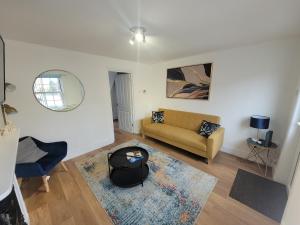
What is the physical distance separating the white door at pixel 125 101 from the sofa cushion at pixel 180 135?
838 millimetres

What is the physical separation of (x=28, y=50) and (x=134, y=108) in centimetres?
259

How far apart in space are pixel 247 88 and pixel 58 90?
383 centimetres

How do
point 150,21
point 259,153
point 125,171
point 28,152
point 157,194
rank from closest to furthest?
point 150,21 < point 157,194 < point 28,152 < point 125,171 < point 259,153

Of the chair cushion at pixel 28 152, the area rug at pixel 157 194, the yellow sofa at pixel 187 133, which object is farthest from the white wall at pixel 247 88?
the chair cushion at pixel 28 152

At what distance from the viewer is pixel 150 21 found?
5.10 ft

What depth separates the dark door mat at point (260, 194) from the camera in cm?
158

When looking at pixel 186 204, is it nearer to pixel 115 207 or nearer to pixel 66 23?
pixel 115 207

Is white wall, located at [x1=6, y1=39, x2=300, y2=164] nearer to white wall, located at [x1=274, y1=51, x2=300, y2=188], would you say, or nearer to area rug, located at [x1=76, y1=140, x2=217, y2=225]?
white wall, located at [x1=274, y1=51, x2=300, y2=188]

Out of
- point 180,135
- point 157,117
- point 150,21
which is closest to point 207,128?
point 180,135

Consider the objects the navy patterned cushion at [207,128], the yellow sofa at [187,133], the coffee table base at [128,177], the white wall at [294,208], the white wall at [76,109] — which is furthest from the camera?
the navy patterned cushion at [207,128]

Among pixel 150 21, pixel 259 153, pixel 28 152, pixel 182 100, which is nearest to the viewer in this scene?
pixel 150 21

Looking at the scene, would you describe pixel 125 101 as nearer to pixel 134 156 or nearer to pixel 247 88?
pixel 134 156

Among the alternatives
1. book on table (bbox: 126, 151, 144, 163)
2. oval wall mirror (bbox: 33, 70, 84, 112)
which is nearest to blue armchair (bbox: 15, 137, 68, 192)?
oval wall mirror (bbox: 33, 70, 84, 112)

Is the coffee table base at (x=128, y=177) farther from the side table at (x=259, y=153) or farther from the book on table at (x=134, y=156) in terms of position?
the side table at (x=259, y=153)
